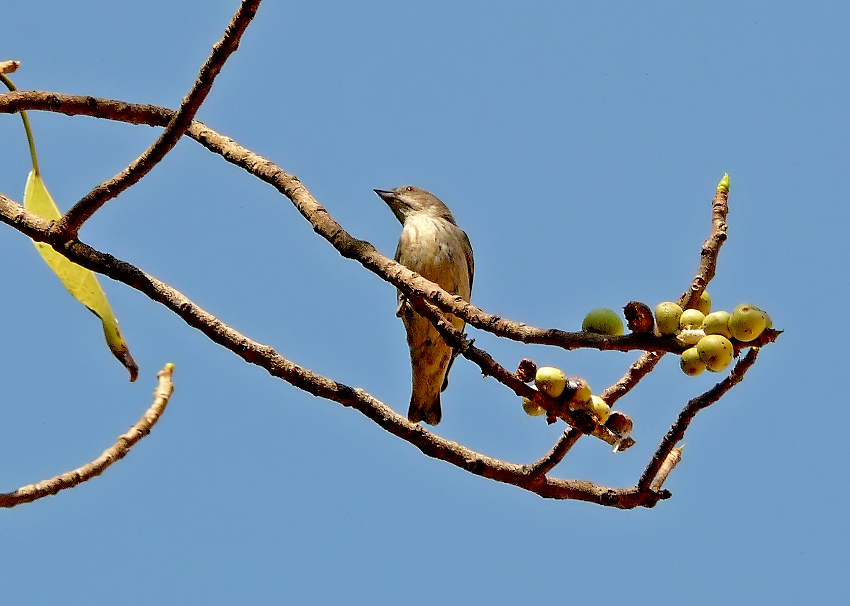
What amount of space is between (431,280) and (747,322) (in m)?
4.96

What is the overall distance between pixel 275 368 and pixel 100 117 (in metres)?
1.35

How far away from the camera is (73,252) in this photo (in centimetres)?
338

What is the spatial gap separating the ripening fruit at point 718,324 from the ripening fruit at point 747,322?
21 millimetres

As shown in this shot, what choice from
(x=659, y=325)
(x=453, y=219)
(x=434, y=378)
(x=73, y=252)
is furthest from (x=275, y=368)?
(x=453, y=219)

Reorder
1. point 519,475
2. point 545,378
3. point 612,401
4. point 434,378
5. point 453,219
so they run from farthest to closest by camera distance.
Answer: point 453,219 → point 434,378 → point 612,401 → point 519,475 → point 545,378

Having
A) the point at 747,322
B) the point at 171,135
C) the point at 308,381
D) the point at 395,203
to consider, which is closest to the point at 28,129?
the point at 171,135

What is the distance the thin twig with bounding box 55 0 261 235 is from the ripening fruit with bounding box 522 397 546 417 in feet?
4.92

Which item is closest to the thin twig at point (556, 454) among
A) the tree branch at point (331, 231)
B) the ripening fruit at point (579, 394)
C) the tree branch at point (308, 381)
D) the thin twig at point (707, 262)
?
the tree branch at point (308, 381)

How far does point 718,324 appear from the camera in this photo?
262 cm

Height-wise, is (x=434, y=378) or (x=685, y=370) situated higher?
(x=434, y=378)

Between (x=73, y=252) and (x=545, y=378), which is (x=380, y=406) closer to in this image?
(x=545, y=378)

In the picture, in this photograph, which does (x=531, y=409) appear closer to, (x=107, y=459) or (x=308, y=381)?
(x=308, y=381)

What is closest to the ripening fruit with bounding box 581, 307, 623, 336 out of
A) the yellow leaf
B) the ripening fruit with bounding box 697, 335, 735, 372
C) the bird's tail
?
the ripening fruit with bounding box 697, 335, 735, 372

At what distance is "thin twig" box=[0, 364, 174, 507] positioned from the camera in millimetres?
3732
